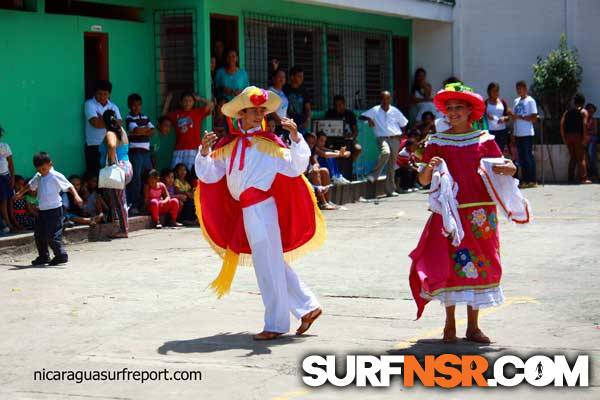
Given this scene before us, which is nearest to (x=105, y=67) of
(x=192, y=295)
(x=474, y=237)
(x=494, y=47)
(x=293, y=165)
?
(x=192, y=295)

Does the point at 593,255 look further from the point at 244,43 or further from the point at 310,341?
the point at 244,43

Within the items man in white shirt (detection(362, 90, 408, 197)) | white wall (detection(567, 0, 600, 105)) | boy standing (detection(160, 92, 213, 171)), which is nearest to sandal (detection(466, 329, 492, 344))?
boy standing (detection(160, 92, 213, 171))

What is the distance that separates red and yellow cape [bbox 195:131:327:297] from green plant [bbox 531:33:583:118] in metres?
15.4

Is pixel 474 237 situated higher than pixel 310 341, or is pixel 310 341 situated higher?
pixel 474 237

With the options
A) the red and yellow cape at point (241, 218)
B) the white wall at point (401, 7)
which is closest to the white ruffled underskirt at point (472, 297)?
the red and yellow cape at point (241, 218)

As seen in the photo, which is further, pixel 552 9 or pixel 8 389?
pixel 552 9

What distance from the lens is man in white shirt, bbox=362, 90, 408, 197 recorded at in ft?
67.4

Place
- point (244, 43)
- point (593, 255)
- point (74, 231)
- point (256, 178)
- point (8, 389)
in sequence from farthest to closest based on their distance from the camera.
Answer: point (244, 43) < point (74, 231) < point (593, 255) < point (256, 178) < point (8, 389)

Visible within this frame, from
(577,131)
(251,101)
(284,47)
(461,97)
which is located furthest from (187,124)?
(461,97)

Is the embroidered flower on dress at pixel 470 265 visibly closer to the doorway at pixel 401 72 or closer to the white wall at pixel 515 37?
the doorway at pixel 401 72

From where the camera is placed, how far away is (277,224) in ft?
27.9

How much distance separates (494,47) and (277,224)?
55.9 ft

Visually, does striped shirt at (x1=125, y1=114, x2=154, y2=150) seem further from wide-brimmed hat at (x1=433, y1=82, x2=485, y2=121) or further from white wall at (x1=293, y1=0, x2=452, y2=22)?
wide-brimmed hat at (x1=433, y1=82, x2=485, y2=121)

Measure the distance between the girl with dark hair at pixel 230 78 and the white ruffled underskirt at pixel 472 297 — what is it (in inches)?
397
